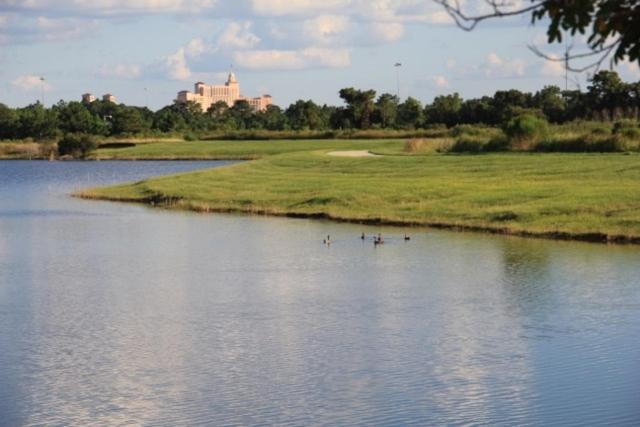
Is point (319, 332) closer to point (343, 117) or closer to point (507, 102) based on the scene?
point (507, 102)

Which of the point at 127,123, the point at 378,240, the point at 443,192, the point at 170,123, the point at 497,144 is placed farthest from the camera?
the point at 170,123

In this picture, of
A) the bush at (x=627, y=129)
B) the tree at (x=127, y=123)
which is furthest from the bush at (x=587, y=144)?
the tree at (x=127, y=123)

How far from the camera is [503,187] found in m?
56.1

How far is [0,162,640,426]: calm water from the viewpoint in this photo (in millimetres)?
19453

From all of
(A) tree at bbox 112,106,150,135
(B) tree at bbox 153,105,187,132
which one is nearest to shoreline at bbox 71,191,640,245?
(A) tree at bbox 112,106,150,135

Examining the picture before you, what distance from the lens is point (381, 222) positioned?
50.3 metres

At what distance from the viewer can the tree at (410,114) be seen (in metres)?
164

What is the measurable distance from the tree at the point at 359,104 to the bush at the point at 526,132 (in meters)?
86.3

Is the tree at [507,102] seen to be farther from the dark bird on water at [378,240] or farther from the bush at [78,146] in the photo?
the dark bird on water at [378,240]

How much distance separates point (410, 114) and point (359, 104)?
7281 mm

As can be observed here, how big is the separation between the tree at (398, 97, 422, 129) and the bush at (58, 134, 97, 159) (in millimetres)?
44794

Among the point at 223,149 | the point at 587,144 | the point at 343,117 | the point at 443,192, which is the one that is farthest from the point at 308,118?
the point at 443,192

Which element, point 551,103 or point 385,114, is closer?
point 551,103

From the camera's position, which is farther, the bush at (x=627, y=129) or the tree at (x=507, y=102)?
the tree at (x=507, y=102)
